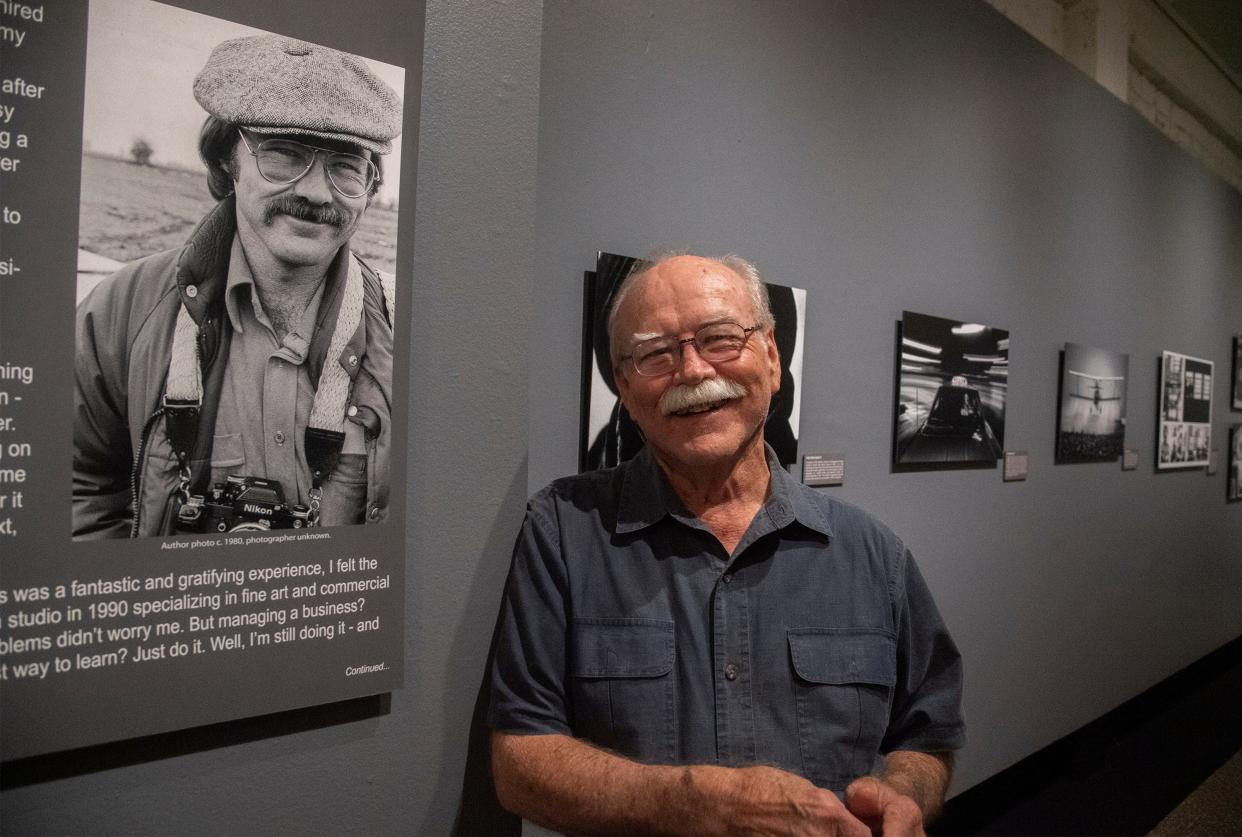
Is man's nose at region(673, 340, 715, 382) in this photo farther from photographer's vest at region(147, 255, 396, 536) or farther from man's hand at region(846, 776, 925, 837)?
man's hand at region(846, 776, 925, 837)

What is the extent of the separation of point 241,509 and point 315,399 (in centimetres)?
18

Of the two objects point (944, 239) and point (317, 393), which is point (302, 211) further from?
point (944, 239)

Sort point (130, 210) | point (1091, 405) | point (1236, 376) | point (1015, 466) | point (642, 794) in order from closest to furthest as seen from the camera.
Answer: point (130, 210) < point (642, 794) < point (1015, 466) < point (1091, 405) < point (1236, 376)

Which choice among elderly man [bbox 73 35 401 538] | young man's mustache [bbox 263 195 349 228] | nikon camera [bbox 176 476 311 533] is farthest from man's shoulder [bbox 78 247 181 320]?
nikon camera [bbox 176 476 311 533]

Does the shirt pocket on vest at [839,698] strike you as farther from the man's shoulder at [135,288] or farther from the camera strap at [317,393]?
the man's shoulder at [135,288]

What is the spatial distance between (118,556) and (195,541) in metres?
0.08

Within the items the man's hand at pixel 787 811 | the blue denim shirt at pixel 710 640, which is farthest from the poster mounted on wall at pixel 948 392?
the man's hand at pixel 787 811

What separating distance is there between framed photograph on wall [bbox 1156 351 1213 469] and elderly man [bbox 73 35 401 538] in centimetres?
440

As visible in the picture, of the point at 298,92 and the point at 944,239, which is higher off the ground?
the point at 944,239

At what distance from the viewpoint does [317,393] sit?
92cm

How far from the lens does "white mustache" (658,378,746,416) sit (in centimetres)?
117

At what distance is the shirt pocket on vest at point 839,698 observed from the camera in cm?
113

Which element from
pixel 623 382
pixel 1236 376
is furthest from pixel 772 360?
pixel 1236 376

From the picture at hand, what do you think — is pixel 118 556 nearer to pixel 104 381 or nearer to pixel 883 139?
pixel 104 381
